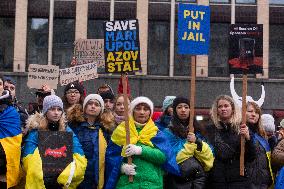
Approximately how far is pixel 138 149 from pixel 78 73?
15.2 ft

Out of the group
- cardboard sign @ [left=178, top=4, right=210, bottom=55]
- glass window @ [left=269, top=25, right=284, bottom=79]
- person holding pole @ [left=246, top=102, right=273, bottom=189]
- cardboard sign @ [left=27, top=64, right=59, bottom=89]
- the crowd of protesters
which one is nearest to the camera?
the crowd of protesters

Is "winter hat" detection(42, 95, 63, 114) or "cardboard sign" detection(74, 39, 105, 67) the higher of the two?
"cardboard sign" detection(74, 39, 105, 67)

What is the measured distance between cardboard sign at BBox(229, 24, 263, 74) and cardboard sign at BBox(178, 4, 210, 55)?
0.34 m

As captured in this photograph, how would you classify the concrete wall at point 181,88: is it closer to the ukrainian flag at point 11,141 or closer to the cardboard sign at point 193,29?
Result: the cardboard sign at point 193,29

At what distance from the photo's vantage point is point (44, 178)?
5.87 metres

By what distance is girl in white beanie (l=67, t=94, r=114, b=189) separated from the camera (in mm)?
6402

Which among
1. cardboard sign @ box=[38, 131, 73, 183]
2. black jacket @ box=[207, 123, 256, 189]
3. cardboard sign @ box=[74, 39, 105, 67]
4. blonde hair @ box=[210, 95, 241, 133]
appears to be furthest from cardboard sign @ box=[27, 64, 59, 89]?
black jacket @ box=[207, 123, 256, 189]

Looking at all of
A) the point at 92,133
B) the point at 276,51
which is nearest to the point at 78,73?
the point at 92,133

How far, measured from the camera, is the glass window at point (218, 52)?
980 inches

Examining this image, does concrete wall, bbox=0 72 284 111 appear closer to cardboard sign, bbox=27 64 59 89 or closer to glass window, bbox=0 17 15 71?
glass window, bbox=0 17 15 71

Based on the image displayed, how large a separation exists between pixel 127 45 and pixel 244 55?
1454mm

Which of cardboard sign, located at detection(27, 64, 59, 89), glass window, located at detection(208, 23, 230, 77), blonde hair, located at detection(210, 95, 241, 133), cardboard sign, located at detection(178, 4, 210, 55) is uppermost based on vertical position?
glass window, located at detection(208, 23, 230, 77)

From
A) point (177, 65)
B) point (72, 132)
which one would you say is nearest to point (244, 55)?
point (72, 132)

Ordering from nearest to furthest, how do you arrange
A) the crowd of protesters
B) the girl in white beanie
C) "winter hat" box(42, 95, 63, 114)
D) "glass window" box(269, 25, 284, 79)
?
the crowd of protesters, "winter hat" box(42, 95, 63, 114), the girl in white beanie, "glass window" box(269, 25, 284, 79)
